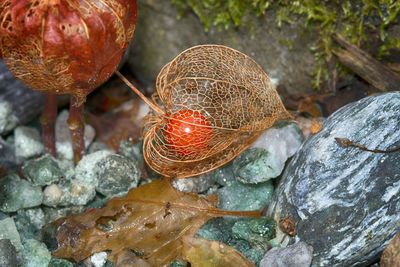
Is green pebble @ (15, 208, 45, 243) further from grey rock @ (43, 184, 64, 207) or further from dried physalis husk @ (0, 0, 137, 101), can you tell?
dried physalis husk @ (0, 0, 137, 101)

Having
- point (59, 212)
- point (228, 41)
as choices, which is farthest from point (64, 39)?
→ point (228, 41)

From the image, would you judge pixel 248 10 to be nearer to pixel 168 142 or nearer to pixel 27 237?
pixel 168 142

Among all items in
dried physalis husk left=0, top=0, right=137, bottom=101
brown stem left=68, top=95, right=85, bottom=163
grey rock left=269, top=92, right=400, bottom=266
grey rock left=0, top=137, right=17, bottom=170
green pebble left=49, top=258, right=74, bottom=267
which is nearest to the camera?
dried physalis husk left=0, top=0, right=137, bottom=101

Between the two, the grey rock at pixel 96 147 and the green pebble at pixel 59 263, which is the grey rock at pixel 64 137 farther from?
the green pebble at pixel 59 263

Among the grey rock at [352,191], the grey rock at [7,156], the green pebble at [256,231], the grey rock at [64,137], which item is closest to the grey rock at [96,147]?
the grey rock at [64,137]

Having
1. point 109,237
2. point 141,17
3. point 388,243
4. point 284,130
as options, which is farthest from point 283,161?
point 141,17

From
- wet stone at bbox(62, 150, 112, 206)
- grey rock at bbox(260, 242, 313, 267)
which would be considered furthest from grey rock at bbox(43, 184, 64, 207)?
grey rock at bbox(260, 242, 313, 267)
